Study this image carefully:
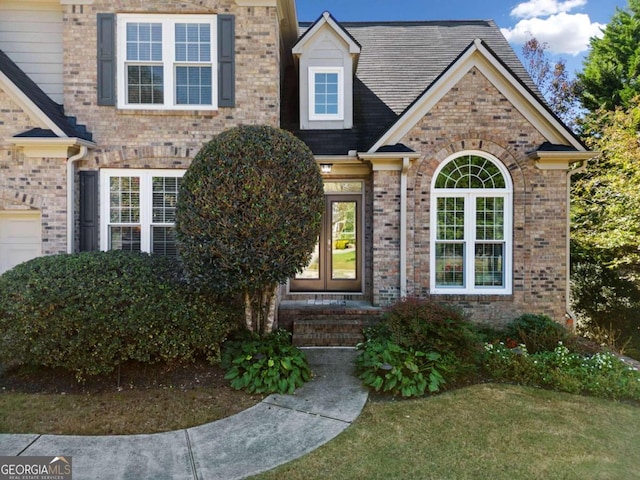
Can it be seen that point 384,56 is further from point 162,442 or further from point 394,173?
point 162,442

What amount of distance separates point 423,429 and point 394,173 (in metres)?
4.72

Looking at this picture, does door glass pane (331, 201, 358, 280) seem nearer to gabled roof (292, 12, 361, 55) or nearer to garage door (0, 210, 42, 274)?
gabled roof (292, 12, 361, 55)

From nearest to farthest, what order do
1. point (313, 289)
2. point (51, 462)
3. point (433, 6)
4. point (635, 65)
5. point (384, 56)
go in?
point (51, 462)
point (313, 289)
point (384, 56)
point (635, 65)
point (433, 6)

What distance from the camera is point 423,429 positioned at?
434 centimetres

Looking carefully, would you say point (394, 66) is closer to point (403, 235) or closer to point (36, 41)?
point (403, 235)

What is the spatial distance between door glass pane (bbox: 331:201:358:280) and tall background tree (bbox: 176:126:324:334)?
3.05m

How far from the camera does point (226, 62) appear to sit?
7270 millimetres

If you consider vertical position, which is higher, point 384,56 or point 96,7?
point 384,56

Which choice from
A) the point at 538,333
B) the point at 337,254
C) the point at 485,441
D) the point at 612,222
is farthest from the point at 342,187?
the point at 612,222

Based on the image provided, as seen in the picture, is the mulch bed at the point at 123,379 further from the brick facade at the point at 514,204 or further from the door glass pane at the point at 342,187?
the door glass pane at the point at 342,187

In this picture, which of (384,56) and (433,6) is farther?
(433,6)

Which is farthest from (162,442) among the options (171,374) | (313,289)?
(313,289)

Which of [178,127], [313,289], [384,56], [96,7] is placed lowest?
[313,289]

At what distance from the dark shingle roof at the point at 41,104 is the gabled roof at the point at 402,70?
4.25 m
